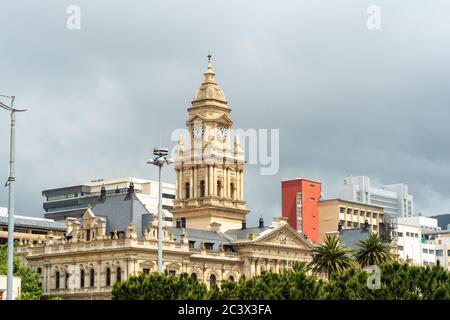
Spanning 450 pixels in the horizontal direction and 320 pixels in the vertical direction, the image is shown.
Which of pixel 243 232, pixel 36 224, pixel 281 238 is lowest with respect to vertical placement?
pixel 281 238

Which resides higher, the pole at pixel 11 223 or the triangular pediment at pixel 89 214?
the triangular pediment at pixel 89 214

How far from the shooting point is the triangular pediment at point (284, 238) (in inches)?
5674

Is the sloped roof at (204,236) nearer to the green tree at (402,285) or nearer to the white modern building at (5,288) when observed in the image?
the white modern building at (5,288)

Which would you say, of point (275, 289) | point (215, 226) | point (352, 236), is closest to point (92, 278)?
point (215, 226)

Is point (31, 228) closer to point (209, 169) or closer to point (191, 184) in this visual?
point (191, 184)

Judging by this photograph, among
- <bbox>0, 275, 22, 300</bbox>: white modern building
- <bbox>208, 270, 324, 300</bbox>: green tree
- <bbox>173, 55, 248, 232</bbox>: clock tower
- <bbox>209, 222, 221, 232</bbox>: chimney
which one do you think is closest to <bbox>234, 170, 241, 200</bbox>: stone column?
<bbox>173, 55, 248, 232</bbox>: clock tower

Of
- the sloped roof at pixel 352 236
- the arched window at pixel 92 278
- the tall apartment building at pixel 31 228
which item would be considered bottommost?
the arched window at pixel 92 278

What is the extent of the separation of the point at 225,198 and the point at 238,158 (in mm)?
7614

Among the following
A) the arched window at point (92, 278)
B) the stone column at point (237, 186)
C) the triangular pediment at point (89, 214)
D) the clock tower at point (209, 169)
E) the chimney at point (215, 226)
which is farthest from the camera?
the stone column at point (237, 186)

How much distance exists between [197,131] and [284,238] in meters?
24.4

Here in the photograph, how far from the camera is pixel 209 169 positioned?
156125 millimetres

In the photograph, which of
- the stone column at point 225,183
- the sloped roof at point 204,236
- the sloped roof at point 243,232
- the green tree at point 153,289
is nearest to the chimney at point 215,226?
the sloped roof at point 243,232
